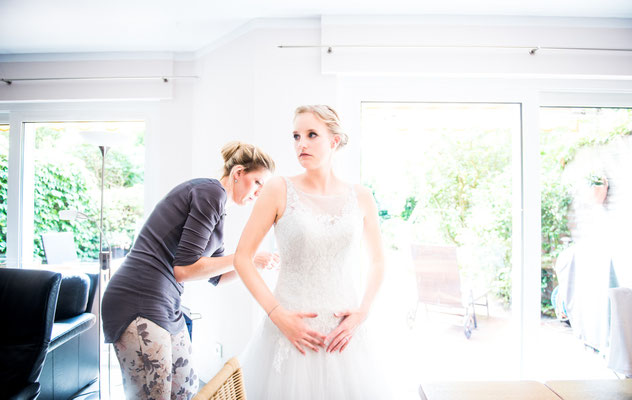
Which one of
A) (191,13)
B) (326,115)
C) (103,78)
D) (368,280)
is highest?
(191,13)

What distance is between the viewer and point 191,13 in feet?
7.73

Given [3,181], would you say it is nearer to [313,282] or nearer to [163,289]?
[163,289]

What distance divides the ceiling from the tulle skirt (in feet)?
6.81

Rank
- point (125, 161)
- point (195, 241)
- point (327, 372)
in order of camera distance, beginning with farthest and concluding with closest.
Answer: point (125, 161) → point (195, 241) → point (327, 372)

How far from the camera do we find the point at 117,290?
1.28 metres

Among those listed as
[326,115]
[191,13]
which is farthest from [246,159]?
[191,13]

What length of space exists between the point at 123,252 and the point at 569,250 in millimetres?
3820

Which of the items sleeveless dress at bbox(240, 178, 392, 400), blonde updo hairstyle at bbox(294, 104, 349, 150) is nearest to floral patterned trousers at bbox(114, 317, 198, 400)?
sleeveless dress at bbox(240, 178, 392, 400)

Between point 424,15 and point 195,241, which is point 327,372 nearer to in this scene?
point 195,241

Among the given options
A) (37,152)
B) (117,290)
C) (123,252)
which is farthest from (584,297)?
(37,152)

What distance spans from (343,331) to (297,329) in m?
0.16

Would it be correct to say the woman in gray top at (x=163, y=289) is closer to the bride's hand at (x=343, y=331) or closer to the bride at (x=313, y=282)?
the bride at (x=313, y=282)

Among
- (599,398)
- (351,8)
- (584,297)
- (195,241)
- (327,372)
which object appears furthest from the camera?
(584,297)

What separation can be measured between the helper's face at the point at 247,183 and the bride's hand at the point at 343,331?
69 cm
